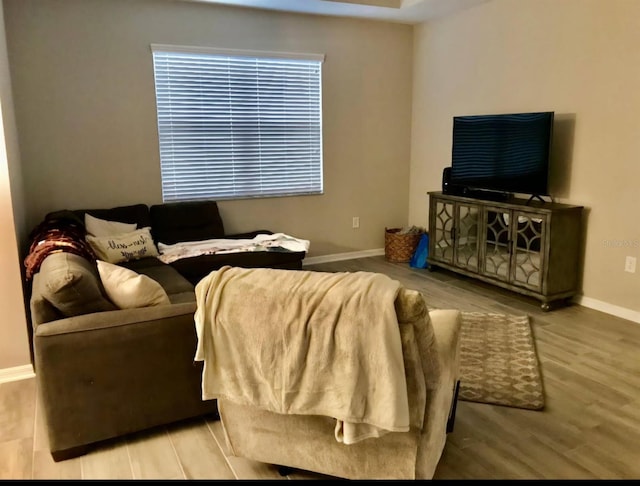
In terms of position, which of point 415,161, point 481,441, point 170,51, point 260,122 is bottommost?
point 481,441

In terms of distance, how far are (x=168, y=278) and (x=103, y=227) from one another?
959mm

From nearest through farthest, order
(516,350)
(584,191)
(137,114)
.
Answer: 1. (516,350)
2. (584,191)
3. (137,114)

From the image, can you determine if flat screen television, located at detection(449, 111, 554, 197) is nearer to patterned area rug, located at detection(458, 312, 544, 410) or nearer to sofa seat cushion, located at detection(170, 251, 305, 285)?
patterned area rug, located at detection(458, 312, 544, 410)

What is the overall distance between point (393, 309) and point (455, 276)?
11.2 feet

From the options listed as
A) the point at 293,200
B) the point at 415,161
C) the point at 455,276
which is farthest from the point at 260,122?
the point at 455,276

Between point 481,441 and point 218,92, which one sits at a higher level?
point 218,92

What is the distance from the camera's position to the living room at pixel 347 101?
370 cm

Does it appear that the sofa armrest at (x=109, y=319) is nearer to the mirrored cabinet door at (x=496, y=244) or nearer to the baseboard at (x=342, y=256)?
the mirrored cabinet door at (x=496, y=244)

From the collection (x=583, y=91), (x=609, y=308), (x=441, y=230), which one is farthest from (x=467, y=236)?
(x=583, y=91)

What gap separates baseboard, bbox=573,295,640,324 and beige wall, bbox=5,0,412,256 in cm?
228

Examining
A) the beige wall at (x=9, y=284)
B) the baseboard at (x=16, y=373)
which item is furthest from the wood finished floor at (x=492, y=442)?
the beige wall at (x=9, y=284)

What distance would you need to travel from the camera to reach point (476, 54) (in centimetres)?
477

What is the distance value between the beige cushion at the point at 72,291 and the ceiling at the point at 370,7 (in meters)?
3.06

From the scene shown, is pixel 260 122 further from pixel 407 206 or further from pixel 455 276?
pixel 455 276
